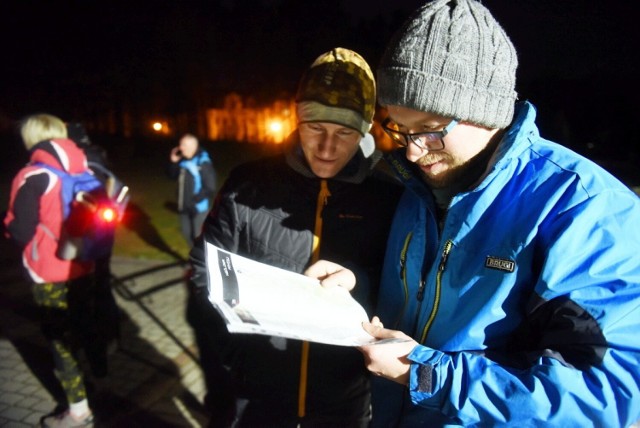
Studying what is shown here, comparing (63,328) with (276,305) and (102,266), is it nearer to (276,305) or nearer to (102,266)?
(102,266)

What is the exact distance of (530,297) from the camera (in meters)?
1.18

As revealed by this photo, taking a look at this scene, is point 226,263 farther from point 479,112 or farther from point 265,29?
point 265,29

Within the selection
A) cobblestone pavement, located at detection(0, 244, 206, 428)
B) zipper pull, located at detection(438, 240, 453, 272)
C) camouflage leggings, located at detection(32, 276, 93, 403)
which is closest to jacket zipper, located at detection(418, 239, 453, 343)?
zipper pull, located at detection(438, 240, 453, 272)

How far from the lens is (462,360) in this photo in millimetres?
1190

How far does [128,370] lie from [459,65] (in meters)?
4.25

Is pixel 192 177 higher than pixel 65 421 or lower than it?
higher

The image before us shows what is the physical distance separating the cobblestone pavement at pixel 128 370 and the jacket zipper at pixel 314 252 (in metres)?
1.99

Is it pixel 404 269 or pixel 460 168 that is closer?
pixel 460 168

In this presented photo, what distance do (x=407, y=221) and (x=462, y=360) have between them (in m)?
0.59

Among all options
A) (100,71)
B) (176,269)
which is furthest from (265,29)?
(176,269)

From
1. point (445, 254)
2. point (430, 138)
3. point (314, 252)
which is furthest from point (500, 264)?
point (314, 252)

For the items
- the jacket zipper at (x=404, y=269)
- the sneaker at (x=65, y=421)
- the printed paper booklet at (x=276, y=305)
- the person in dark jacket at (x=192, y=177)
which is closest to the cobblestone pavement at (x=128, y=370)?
the sneaker at (x=65, y=421)

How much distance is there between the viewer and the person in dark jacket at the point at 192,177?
22.7ft

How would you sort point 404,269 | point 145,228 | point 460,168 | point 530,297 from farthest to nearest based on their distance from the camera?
point 145,228, point 404,269, point 460,168, point 530,297
